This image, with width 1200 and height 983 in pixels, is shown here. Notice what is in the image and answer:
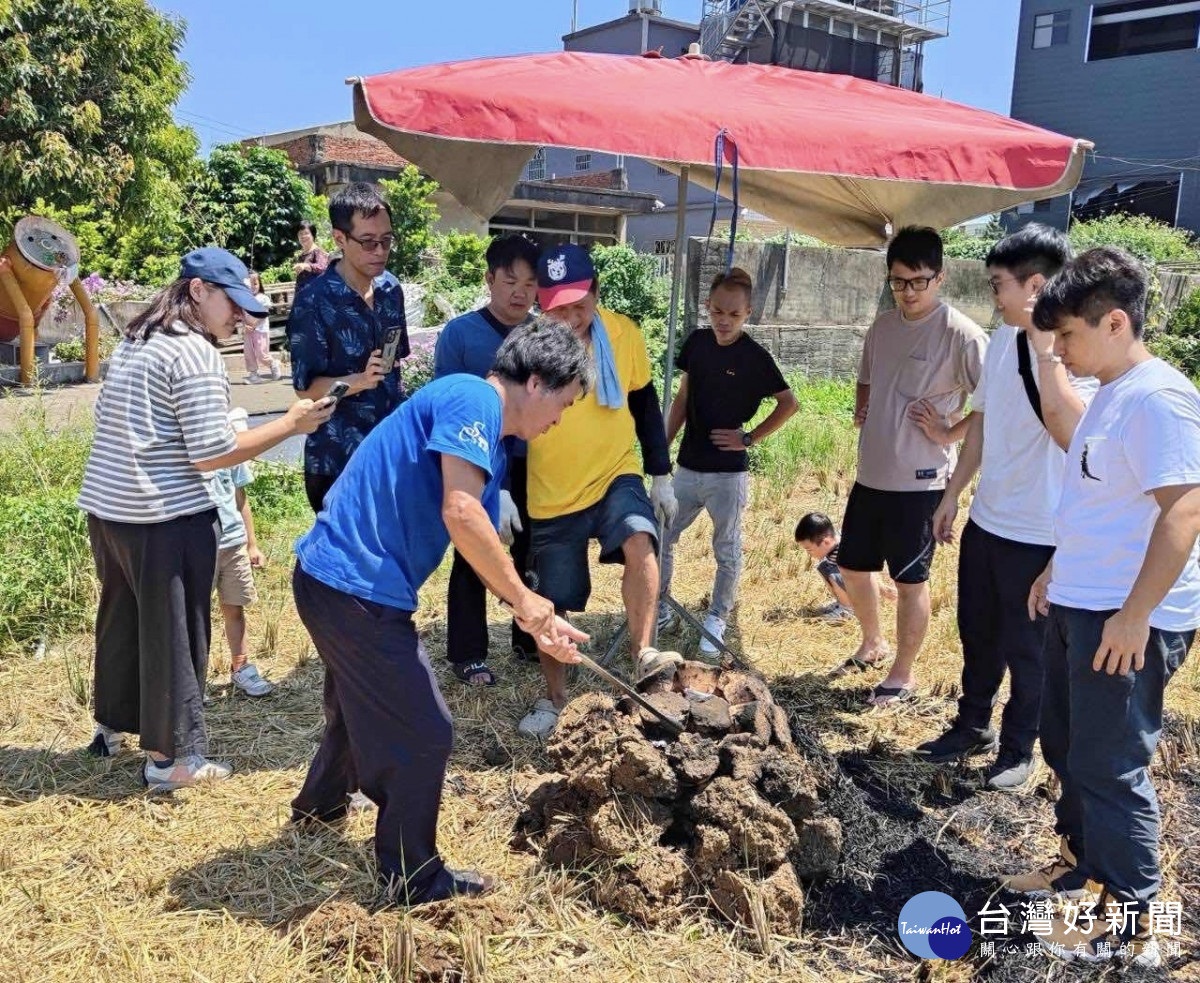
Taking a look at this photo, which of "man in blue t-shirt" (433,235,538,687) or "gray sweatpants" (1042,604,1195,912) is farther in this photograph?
"man in blue t-shirt" (433,235,538,687)

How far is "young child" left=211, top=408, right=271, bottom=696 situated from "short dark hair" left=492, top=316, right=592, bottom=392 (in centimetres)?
169

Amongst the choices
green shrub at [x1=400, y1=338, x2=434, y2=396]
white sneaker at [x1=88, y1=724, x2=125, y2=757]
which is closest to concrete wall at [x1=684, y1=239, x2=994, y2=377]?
green shrub at [x1=400, y1=338, x2=434, y2=396]

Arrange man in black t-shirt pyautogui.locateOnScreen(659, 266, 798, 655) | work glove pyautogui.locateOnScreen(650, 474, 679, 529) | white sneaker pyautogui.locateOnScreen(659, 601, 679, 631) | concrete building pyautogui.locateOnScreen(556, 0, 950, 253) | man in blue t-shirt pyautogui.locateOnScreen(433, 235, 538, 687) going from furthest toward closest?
concrete building pyautogui.locateOnScreen(556, 0, 950, 253) < white sneaker pyautogui.locateOnScreen(659, 601, 679, 631) < man in black t-shirt pyautogui.locateOnScreen(659, 266, 798, 655) < work glove pyautogui.locateOnScreen(650, 474, 679, 529) < man in blue t-shirt pyautogui.locateOnScreen(433, 235, 538, 687)

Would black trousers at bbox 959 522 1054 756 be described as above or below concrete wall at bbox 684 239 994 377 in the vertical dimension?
below

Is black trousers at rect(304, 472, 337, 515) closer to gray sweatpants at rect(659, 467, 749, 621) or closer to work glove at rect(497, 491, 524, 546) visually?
work glove at rect(497, 491, 524, 546)


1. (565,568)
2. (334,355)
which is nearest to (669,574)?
(565,568)

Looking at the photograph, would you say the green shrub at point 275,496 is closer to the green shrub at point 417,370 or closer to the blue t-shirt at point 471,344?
the green shrub at point 417,370

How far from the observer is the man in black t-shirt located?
462cm

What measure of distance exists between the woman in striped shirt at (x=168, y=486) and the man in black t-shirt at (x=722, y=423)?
2.11 meters

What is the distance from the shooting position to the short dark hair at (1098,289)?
2344mm

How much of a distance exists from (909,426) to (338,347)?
2.34m

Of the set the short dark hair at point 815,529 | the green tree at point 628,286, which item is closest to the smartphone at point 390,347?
the short dark hair at point 815,529

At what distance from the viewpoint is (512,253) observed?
12.5 feet

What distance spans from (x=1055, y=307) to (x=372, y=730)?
2079 mm
